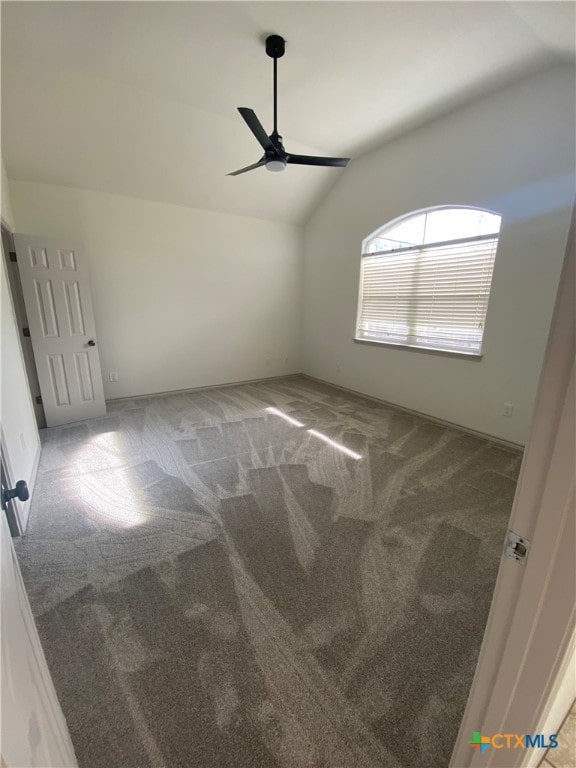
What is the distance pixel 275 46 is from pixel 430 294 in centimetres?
263

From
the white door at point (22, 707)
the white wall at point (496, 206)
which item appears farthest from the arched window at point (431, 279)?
the white door at point (22, 707)

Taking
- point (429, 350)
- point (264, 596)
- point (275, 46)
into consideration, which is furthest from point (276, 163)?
point (264, 596)

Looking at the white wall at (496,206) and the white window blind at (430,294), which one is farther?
the white window blind at (430,294)

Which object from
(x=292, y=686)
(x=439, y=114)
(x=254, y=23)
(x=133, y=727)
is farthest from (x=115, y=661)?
(x=439, y=114)

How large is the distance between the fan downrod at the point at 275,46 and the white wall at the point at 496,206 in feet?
5.93

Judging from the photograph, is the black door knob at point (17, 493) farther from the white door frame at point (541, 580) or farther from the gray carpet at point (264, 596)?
the white door frame at point (541, 580)

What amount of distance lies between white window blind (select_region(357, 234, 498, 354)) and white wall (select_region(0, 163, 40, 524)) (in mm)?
3807

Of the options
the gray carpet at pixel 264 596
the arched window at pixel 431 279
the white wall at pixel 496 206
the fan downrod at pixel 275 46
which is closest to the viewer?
the gray carpet at pixel 264 596

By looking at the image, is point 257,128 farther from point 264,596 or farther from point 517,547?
point 264,596

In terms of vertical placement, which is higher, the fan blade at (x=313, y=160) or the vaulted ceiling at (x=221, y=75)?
the vaulted ceiling at (x=221, y=75)

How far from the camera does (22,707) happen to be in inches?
23.6

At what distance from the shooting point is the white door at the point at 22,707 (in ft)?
1.64

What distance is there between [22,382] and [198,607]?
8.33 ft

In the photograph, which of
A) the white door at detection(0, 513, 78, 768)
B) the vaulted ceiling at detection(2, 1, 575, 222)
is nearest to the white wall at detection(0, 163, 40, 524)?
the vaulted ceiling at detection(2, 1, 575, 222)
